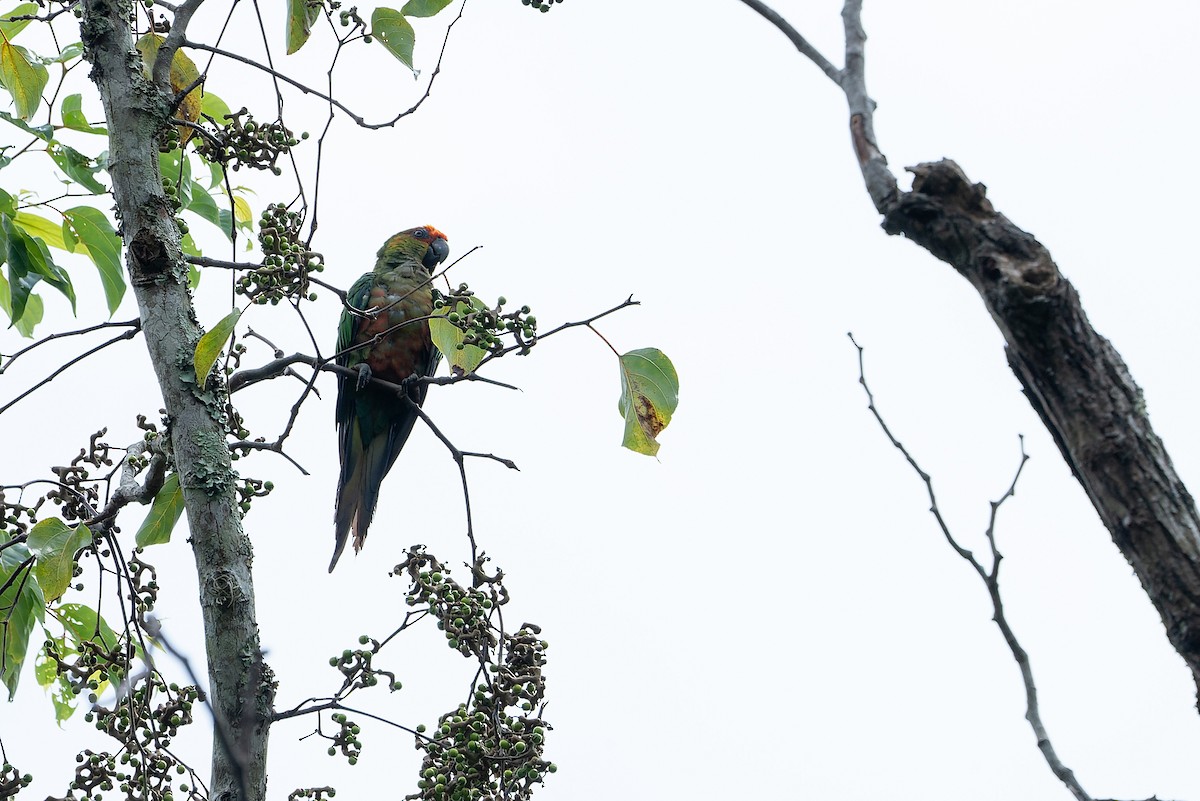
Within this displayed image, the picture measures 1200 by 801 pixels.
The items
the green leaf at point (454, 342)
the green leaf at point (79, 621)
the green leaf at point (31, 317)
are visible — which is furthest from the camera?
the green leaf at point (31, 317)

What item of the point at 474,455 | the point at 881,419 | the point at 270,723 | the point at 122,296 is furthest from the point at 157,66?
the point at 881,419

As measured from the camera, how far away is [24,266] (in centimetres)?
285

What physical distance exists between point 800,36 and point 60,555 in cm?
186

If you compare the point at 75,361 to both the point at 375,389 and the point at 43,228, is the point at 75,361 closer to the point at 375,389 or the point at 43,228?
the point at 43,228

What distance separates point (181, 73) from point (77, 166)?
49 centimetres

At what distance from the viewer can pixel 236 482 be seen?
2264 millimetres

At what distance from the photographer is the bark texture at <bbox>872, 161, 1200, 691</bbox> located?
1.23 metres

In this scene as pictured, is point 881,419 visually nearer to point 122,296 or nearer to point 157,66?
point 157,66

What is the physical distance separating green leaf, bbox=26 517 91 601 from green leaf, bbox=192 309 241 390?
1.82ft

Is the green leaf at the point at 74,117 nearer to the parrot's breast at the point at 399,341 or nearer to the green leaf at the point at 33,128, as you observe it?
the green leaf at the point at 33,128

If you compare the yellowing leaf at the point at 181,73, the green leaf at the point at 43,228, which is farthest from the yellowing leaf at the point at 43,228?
the yellowing leaf at the point at 181,73

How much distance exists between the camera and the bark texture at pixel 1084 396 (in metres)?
1.23

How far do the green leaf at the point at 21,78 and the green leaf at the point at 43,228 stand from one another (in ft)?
1.14

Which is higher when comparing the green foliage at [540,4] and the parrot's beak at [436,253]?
the parrot's beak at [436,253]
